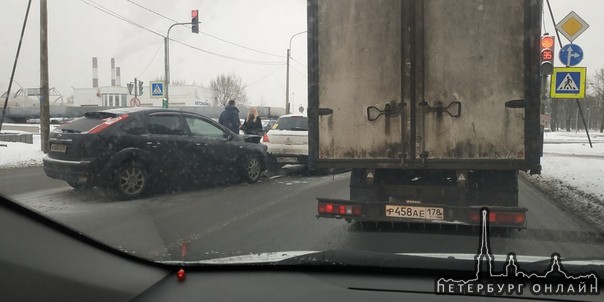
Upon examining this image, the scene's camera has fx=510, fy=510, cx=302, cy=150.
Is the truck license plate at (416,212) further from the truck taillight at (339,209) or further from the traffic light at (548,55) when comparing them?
the traffic light at (548,55)

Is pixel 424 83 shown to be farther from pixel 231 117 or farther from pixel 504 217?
pixel 231 117

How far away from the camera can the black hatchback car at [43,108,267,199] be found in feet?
23.6

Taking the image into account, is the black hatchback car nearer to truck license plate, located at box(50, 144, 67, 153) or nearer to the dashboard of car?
truck license plate, located at box(50, 144, 67, 153)

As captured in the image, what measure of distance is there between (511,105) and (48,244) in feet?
13.8

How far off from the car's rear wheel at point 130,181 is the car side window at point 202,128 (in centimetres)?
143

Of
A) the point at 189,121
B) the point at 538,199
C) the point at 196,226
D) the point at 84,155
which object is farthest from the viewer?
the point at 189,121

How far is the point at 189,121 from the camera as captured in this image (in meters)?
9.10

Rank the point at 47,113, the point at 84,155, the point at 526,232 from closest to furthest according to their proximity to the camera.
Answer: the point at 526,232
the point at 84,155
the point at 47,113

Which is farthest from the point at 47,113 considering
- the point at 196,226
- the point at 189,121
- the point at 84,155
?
the point at 196,226

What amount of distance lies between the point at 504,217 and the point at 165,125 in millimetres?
5822

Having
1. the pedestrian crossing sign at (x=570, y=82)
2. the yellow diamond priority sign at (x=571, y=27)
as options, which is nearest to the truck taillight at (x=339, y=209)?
the yellow diamond priority sign at (x=571, y=27)

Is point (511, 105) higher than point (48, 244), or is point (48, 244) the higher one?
point (511, 105)

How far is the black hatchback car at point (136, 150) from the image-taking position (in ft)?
23.6

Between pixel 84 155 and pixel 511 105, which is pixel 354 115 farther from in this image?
pixel 84 155
